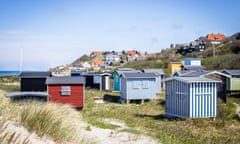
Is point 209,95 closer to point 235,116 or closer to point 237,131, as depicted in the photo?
point 235,116

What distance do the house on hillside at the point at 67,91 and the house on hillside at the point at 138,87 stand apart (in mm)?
5665

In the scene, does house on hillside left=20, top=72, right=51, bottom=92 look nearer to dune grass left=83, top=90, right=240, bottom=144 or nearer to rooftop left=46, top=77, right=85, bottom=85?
rooftop left=46, top=77, right=85, bottom=85

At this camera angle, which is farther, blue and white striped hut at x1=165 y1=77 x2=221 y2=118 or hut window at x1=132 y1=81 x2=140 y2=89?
hut window at x1=132 y1=81 x2=140 y2=89

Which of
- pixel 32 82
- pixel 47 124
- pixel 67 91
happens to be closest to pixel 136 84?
pixel 67 91

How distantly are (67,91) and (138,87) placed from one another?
7.27m

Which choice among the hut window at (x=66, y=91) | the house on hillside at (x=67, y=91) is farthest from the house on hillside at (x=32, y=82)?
the hut window at (x=66, y=91)

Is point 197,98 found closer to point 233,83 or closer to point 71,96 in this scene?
point 71,96

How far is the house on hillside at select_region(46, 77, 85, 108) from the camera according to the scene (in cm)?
2278

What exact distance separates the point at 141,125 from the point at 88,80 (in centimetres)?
2626

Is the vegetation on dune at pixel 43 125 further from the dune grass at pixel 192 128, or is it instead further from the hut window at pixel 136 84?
the hut window at pixel 136 84

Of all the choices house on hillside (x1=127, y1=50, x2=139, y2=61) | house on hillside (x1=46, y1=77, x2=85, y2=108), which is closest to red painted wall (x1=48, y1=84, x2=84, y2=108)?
house on hillside (x1=46, y1=77, x2=85, y2=108)

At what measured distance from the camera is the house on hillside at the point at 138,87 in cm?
2769

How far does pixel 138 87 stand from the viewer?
92.2ft

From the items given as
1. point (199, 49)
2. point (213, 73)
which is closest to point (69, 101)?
point (213, 73)
